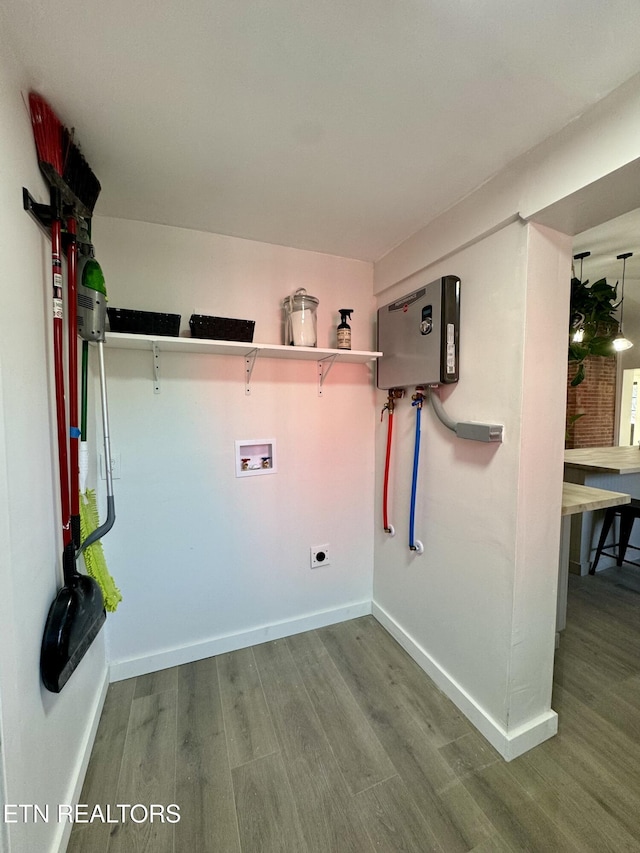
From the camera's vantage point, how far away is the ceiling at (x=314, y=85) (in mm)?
784

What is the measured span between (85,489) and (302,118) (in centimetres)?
151

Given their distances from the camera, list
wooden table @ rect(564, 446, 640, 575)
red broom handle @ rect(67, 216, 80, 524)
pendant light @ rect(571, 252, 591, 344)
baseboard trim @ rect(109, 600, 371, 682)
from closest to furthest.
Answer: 1. red broom handle @ rect(67, 216, 80, 524)
2. baseboard trim @ rect(109, 600, 371, 682)
3. pendant light @ rect(571, 252, 591, 344)
4. wooden table @ rect(564, 446, 640, 575)

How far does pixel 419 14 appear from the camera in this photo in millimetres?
775

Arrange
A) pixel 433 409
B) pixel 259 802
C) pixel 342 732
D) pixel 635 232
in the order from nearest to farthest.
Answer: pixel 259 802 < pixel 342 732 < pixel 433 409 < pixel 635 232

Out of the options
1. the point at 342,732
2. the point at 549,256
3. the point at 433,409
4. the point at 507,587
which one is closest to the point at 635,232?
the point at 549,256

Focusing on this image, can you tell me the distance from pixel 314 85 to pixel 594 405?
4983 mm

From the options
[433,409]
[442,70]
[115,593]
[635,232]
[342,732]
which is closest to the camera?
[442,70]

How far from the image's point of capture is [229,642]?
1.92 metres

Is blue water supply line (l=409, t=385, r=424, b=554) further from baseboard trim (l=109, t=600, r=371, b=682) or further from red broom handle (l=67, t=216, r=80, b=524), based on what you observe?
red broom handle (l=67, t=216, r=80, b=524)

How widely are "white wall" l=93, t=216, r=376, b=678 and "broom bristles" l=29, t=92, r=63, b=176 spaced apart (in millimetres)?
577

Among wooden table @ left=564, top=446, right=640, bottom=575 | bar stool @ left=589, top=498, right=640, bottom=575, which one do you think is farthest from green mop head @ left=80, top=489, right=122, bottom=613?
bar stool @ left=589, top=498, right=640, bottom=575

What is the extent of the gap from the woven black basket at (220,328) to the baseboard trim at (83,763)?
172 centimetres

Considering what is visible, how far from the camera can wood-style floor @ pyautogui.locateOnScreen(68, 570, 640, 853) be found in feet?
3.62

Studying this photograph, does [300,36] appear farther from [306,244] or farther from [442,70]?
[306,244]
